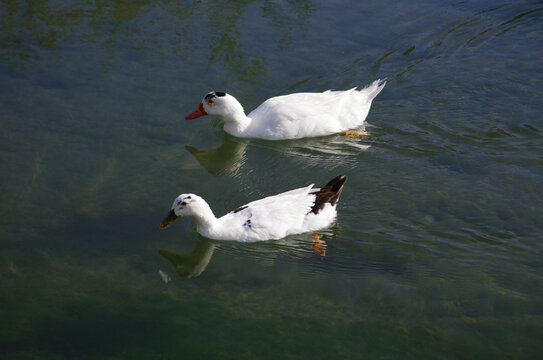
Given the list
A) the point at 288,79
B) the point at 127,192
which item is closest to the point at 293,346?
the point at 127,192

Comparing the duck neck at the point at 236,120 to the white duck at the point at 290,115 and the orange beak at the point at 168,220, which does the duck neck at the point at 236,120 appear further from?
the orange beak at the point at 168,220

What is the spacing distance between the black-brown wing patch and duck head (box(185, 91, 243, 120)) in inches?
102

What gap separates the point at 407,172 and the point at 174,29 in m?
6.13

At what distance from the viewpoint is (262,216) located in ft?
22.2

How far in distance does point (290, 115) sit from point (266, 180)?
136cm

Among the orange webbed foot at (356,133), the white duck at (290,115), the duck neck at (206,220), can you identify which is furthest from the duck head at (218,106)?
the duck neck at (206,220)

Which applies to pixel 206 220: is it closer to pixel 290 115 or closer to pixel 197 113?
pixel 290 115

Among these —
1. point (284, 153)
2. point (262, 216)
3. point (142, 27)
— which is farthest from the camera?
point (142, 27)

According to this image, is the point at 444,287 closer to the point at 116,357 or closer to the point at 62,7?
the point at 116,357

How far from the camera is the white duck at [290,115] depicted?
29.3 ft

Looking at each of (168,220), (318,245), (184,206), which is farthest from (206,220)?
(318,245)

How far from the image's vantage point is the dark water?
226 inches

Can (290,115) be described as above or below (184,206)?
above

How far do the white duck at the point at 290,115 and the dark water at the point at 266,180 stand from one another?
0.21 meters
